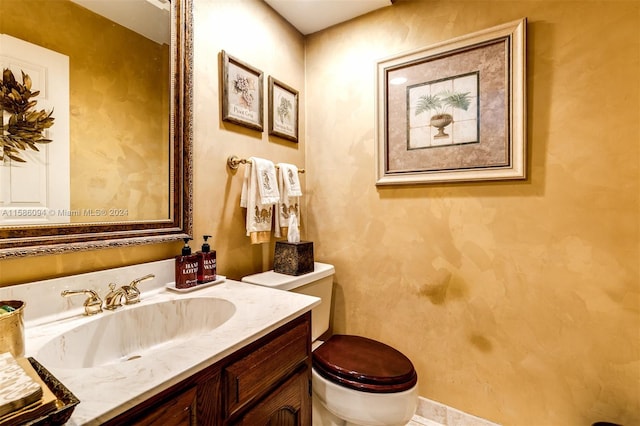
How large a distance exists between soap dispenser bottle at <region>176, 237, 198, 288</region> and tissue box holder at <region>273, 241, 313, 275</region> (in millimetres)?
441

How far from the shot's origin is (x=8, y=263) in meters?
0.79

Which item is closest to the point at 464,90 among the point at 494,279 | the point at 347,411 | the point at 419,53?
the point at 419,53

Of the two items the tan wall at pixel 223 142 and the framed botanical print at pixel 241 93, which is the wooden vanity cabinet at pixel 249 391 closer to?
the tan wall at pixel 223 142

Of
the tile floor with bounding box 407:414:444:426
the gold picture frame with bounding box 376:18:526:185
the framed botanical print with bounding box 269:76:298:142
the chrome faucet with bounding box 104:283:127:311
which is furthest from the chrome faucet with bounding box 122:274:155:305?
the tile floor with bounding box 407:414:444:426

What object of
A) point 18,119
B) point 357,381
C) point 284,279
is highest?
point 18,119

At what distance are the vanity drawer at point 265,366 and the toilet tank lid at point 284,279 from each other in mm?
343

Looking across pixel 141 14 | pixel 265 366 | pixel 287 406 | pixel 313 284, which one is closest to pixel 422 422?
pixel 313 284

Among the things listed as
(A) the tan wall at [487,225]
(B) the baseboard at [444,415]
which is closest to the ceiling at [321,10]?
(A) the tan wall at [487,225]

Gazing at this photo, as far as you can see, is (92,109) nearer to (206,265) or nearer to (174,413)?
(206,265)

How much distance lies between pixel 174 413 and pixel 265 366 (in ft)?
0.84

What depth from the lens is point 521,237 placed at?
51.9 inches

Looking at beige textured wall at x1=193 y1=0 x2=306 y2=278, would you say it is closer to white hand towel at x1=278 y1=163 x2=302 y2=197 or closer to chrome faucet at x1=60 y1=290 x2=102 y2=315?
white hand towel at x1=278 y1=163 x2=302 y2=197

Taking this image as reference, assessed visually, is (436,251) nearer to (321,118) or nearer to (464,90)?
(464,90)

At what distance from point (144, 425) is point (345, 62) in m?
1.79
